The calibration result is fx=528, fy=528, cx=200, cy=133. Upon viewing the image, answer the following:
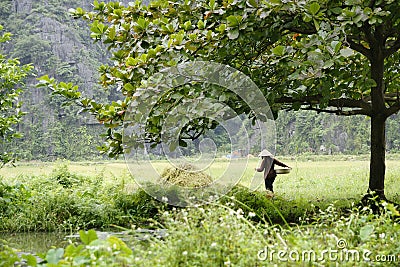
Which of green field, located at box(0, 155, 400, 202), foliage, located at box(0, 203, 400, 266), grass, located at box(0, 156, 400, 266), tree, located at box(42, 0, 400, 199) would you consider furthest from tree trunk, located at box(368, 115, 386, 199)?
foliage, located at box(0, 203, 400, 266)

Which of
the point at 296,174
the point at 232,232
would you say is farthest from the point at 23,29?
the point at 232,232

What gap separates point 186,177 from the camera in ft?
20.0

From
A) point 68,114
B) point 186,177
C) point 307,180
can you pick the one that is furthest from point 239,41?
point 68,114

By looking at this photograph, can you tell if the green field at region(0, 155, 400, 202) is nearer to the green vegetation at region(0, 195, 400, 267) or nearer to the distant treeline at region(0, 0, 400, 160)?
the green vegetation at region(0, 195, 400, 267)

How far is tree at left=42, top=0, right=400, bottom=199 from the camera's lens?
3.98 metres


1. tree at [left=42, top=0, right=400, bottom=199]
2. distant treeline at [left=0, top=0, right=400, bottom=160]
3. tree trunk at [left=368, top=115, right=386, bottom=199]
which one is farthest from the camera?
distant treeline at [left=0, top=0, right=400, bottom=160]

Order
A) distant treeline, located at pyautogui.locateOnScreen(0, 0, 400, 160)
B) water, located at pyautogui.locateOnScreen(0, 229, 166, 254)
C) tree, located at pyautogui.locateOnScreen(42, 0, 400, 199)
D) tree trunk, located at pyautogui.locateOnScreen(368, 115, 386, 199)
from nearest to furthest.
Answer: tree, located at pyautogui.locateOnScreen(42, 0, 400, 199) → water, located at pyautogui.locateOnScreen(0, 229, 166, 254) → tree trunk, located at pyautogui.locateOnScreen(368, 115, 386, 199) → distant treeline, located at pyautogui.locateOnScreen(0, 0, 400, 160)

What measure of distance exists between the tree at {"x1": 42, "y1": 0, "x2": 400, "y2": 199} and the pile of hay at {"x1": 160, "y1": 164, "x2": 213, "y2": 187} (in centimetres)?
77

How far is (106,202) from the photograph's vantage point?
19.4 feet

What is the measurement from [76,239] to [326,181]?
5.80 metres

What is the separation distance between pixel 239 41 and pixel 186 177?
2106 mm

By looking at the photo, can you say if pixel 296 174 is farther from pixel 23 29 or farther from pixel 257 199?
pixel 23 29

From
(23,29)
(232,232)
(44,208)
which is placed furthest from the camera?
(23,29)

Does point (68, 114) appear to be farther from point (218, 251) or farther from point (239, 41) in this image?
point (218, 251)
